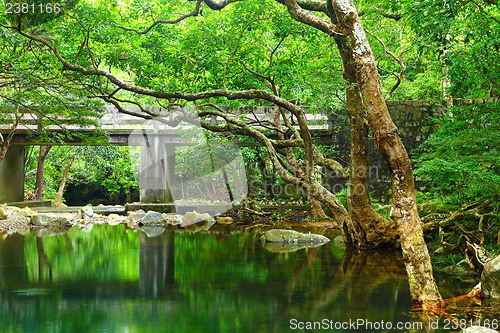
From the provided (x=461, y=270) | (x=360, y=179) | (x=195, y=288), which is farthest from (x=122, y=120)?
(x=461, y=270)

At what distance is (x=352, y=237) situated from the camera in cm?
1016

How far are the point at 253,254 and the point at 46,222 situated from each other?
8864 millimetres

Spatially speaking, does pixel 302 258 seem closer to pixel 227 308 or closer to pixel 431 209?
pixel 431 209

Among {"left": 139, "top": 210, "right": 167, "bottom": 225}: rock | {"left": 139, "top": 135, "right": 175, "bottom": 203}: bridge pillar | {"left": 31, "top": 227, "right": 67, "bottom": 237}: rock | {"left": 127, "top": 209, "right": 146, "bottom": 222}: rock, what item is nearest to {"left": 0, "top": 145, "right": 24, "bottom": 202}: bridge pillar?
{"left": 127, "top": 209, "right": 146, "bottom": 222}: rock

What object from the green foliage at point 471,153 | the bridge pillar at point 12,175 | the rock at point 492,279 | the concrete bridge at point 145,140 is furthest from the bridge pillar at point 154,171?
the rock at point 492,279

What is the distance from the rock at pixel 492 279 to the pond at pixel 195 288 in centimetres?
65

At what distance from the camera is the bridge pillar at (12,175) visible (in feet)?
65.3

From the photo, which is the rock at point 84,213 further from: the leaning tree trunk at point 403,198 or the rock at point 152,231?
the leaning tree trunk at point 403,198

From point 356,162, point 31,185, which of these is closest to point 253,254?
point 356,162

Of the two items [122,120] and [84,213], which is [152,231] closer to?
[84,213]

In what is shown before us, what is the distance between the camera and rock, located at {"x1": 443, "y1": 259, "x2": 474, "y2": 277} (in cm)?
779

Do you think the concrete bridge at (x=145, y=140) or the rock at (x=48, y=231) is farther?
the concrete bridge at (x=145, y=140)

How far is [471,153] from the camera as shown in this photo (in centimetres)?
838

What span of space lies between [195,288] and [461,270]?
4.72 meters
